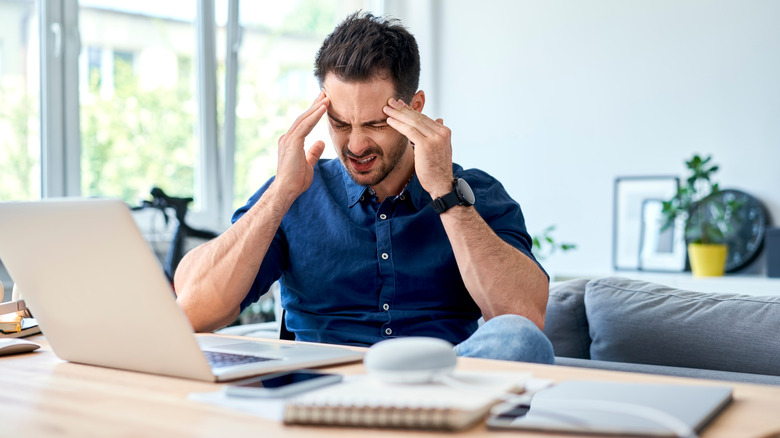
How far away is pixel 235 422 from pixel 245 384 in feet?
0.46

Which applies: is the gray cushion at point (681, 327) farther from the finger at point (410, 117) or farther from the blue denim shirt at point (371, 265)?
the finger at point (410, 117)

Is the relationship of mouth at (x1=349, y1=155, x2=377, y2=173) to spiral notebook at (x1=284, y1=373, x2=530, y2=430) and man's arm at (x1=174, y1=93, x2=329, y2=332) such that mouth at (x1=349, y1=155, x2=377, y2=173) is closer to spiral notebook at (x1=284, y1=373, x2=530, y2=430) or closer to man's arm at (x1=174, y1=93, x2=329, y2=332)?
man's arm at (x1=174, y1=93, x2=329, y2=332)

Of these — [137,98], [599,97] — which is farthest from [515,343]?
[599,97]

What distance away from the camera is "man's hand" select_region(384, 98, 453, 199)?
5.41 ft

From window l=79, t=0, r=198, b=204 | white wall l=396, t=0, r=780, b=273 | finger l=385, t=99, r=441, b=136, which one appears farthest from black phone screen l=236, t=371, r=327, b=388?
white wall l=396, t=0, r=780, b=273

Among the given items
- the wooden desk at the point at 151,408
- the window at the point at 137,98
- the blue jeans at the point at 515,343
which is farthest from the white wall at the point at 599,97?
the wooden desk at the point at 151,408

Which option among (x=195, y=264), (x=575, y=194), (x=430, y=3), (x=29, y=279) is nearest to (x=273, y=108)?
(x=430, y=3)

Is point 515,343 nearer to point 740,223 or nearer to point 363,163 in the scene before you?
point 363,163

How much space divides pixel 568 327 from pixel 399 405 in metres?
1.16

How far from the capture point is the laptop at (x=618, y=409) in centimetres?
64

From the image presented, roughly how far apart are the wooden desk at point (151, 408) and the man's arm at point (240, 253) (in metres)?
0.59

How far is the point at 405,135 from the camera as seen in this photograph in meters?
1.68

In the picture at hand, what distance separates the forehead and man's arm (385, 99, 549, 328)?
0.12 feet

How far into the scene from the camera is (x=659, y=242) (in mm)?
4016
